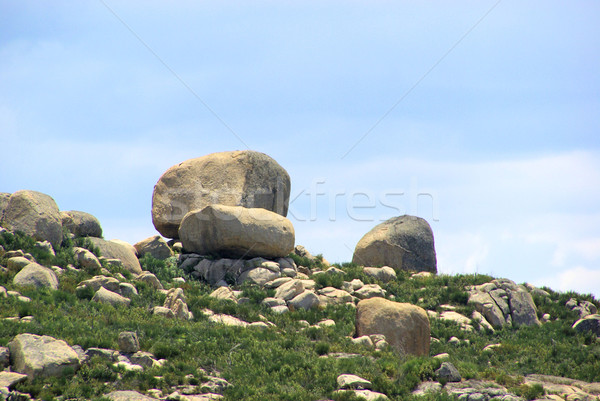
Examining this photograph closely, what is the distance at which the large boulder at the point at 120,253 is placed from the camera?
2608 centimetres

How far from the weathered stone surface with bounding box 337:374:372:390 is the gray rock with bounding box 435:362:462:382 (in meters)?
2.42

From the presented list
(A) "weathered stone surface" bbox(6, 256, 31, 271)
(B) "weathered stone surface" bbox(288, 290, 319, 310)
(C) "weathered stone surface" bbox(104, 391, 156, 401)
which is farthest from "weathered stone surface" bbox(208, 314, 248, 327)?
(A) "weathered stone surface" bbox(6, 256, 31, 271)

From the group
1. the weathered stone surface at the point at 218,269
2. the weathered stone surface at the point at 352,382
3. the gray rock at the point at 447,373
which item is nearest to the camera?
the weathered stone surface at the point at 352,382

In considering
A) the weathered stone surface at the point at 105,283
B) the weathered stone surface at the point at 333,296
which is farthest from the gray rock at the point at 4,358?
the weathered stone surface at the point at 333,296

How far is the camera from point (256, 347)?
17.2 meters

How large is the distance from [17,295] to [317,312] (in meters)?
10.7

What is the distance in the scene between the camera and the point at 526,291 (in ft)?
91.9

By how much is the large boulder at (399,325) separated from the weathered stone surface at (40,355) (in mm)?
10178

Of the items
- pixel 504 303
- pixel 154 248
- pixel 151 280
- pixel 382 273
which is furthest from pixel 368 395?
pixel 154 248

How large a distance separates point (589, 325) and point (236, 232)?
15.6 meters

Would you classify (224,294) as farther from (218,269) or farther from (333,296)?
(333,296)

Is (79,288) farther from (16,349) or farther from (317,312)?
(317,312)

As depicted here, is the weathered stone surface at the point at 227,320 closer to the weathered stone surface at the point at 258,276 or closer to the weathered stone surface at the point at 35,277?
the weathered stone surface at the point at 258,276

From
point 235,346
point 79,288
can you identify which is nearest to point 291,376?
point 235,346
